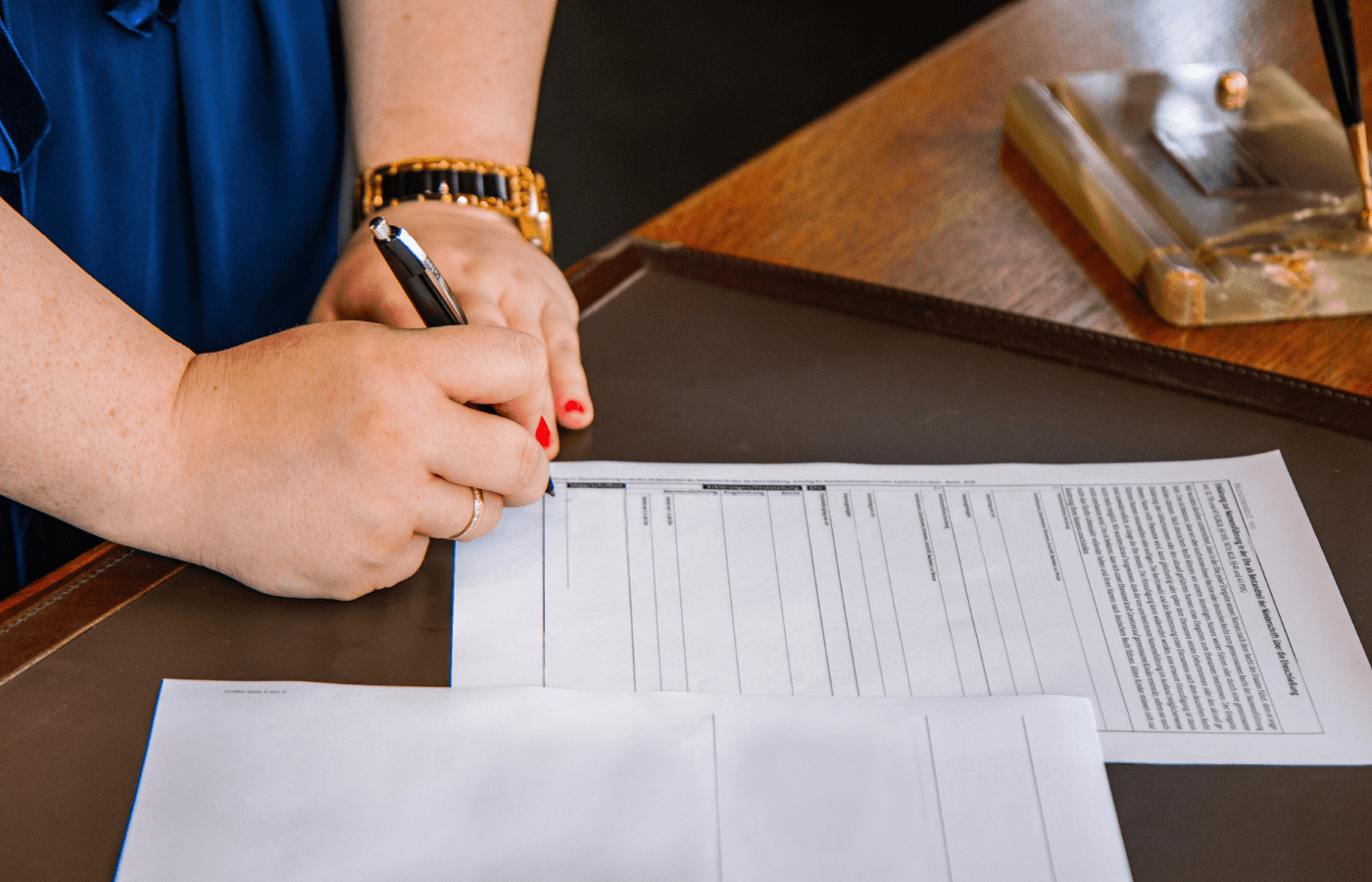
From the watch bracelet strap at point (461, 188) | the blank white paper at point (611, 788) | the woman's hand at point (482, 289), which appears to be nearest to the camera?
the blank white paper at point (611, 788)

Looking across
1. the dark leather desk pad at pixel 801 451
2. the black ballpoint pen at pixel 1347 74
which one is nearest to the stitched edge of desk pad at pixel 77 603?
the dark leather desk pad at pixel 801 451

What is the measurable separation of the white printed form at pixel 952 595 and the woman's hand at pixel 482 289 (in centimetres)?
8

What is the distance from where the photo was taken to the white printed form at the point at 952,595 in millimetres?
517

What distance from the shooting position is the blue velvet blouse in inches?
27.7

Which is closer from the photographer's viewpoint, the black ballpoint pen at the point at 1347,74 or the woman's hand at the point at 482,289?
the woman's hand at the point at 482,289

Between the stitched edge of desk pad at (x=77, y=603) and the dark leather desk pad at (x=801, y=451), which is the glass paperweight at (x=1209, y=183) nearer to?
the dark leather desk pad at (x=801, y=451)

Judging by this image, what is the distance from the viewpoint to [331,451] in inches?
21.0

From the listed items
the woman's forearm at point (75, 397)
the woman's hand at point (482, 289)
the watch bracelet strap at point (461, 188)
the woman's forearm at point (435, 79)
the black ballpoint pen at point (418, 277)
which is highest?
the woman's forearm at point (435, 79)

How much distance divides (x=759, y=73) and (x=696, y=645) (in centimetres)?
247

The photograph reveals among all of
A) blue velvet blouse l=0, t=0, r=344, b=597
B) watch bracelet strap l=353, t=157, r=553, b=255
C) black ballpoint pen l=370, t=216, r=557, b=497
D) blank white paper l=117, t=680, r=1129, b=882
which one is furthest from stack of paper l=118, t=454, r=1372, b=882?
blue velvet blouse l=0, t=0, r=344, b=597

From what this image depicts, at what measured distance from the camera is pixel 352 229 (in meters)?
0.84

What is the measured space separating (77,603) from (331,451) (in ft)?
0.53

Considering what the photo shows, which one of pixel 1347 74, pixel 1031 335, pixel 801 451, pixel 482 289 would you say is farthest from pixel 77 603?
pixel 1347 74

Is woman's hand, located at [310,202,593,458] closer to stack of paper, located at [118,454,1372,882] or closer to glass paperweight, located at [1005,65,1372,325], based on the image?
stack of paper, located at [118,454,1372,882]
